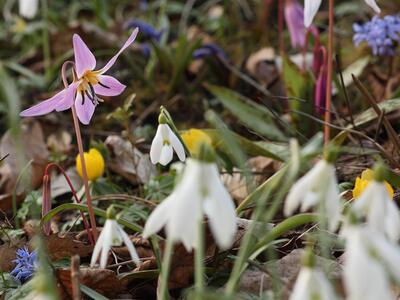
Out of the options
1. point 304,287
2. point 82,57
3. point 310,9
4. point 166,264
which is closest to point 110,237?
point 166,264

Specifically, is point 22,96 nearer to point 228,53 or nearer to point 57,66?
point 57,66

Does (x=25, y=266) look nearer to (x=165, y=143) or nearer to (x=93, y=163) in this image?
(x=165, y=143)

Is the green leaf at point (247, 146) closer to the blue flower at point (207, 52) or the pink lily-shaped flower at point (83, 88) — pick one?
the pink lily-shaped flower at point (83, 88)

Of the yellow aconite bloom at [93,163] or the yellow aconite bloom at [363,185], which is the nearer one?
the yellow aconite bloom at [363,185]

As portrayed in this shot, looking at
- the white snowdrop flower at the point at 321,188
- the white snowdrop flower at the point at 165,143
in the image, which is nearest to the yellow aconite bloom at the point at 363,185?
the white snowdrop flower at the point at 165,143

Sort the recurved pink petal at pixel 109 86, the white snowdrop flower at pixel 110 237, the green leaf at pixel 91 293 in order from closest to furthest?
1. the white snowdrop flower at pixel 110 237
2. the green leaf at pixel 91 293
3. the recurved pink petal at pixel 109 86

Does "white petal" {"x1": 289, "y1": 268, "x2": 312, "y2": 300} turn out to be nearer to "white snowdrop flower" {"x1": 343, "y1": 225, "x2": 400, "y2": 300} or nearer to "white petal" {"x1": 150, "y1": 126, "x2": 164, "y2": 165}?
"white snowdrop flower" {"x1": 343, "y1": 225, "x2": 400, "y2": 300}
